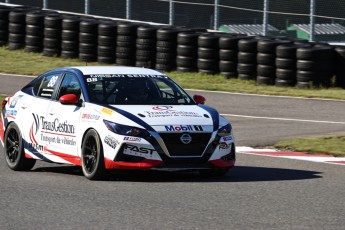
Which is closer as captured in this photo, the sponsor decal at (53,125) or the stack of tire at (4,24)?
the sponsor decal at (53,125)

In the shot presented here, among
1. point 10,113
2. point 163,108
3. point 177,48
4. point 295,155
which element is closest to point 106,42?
point 177,48

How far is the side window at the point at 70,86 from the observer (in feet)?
42.5

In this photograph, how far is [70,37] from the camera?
2891 centimetres

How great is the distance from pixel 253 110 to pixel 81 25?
830 centimetres

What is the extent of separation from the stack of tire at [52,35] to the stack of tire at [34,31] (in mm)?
207

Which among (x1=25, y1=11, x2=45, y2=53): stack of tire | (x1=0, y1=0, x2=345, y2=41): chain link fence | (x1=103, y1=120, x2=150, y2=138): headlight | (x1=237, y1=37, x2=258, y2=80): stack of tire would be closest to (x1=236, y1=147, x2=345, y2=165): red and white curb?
(x1=103, y1=120, x2=150, y2=138): headlight

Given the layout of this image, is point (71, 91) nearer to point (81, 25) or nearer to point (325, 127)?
point (325, 127)

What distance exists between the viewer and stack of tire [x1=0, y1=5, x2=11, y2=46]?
3050 centimetres

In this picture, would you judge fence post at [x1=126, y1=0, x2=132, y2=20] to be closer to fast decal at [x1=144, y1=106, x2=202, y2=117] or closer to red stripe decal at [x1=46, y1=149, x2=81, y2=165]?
red stripe decal at [x1=46, y1=149, x2=81, y2=165]

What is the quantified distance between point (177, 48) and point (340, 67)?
14.7ft

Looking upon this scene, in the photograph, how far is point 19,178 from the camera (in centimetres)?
1254

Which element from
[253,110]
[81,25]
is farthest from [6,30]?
[253,110]

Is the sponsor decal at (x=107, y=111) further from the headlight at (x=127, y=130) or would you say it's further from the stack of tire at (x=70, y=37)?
the stack of tire at (x=70, y=37)

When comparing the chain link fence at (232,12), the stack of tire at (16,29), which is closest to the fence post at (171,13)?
the chain link fence at (232,12)
